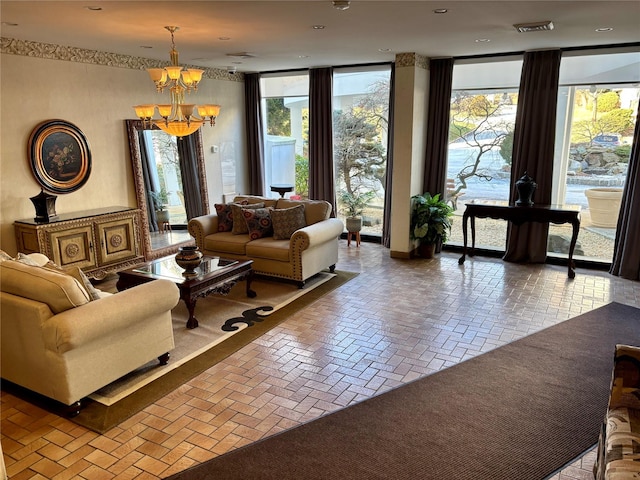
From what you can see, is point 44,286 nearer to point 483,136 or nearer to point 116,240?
Answer: point 116,240

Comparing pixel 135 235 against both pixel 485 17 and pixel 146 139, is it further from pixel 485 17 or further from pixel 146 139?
pixel 485 17

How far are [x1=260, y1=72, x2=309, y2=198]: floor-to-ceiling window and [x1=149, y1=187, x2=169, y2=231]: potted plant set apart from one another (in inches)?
81.8

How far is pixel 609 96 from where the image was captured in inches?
223

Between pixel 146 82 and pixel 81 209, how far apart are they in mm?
1917

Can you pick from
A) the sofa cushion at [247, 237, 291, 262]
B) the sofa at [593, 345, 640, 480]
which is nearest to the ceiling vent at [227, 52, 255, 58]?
the sofa cushion at [247, 237, 291, 262]

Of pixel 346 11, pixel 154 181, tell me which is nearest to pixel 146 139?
pixel 154 181

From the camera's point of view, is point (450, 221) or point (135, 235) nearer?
point (135, 235)

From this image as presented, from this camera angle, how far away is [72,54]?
5.23 metres

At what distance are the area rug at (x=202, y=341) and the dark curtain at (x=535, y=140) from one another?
2376 millimetres

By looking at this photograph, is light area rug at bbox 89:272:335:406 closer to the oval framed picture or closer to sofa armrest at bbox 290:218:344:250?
sofa armrest at bbox 290:218:344:250

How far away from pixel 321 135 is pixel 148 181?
107 inches

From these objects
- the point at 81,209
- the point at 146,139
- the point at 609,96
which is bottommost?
the point at 81,209

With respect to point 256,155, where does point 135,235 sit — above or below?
below

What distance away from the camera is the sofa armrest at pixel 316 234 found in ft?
16.5
